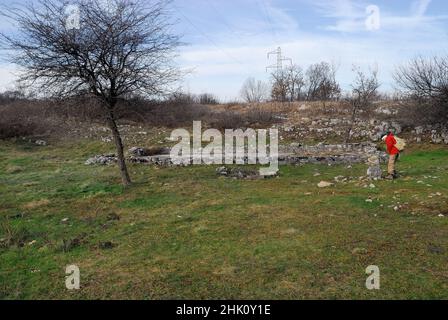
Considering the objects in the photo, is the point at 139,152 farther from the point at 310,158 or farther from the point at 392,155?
the point at 392,155

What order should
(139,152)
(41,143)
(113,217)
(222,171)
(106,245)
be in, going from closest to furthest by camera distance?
(106,245)
(113,217)
(222,171)
(139,152)
(41,143)

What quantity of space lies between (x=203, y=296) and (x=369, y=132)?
20866mm

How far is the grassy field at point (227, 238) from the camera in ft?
18.6

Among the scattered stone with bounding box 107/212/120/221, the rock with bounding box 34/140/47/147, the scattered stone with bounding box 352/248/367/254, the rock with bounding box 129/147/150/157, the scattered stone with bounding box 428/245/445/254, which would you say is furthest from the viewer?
the rock with bounding box 34/140/47/147

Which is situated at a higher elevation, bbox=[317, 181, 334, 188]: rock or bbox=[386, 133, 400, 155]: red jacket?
bbox=[386, 133, 400, 155]: red jacket

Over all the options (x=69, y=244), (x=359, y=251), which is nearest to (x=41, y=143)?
(x=69, y=244)

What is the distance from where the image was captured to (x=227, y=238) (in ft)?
25.0

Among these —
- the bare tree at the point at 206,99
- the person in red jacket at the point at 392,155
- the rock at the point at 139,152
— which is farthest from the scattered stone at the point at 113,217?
the bare tree at the point at 206,99

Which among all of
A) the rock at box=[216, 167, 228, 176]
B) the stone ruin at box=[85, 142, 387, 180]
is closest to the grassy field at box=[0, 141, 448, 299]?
the rock at box=[216, 167, 228, 176]

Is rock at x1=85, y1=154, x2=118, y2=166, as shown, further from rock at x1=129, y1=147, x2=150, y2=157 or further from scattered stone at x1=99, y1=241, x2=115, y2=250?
scattered stone at x1=99, y1=241, x2=115, y2=250

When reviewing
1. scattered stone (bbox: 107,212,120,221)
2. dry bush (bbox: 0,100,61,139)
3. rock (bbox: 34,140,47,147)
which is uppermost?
dry bush (bbox: 0,100,61,139)

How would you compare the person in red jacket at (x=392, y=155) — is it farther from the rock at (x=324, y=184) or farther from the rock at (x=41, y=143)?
the rock at (x=41, y=143)

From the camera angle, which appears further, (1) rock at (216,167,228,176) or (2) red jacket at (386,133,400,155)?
(1) rock at (216,167,228,176)

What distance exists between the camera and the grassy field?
5680 millimetres
